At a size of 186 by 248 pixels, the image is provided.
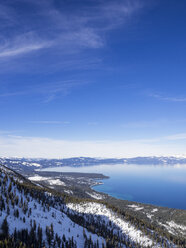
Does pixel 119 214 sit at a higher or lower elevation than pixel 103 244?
lower

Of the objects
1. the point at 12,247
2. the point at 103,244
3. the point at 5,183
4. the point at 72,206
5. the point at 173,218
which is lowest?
the point at 173,218

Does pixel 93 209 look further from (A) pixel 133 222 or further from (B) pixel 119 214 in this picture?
(A) pixel 133 222

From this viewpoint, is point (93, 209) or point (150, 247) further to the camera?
point (93, 209)

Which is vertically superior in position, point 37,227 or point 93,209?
point 37,227

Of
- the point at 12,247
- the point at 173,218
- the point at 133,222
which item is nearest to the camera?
the point at 12,247

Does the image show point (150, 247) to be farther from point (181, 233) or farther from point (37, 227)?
point (181, 233)

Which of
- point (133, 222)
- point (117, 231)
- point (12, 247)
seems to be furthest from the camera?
point (133, 222)

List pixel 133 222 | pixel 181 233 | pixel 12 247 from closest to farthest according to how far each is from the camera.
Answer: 1. pixel 12 247
2. pixel 133 222
3. pixel 181 233

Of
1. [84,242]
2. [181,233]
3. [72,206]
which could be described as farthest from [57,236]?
[181,233]

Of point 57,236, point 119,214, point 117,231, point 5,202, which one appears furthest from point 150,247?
point 5,202
